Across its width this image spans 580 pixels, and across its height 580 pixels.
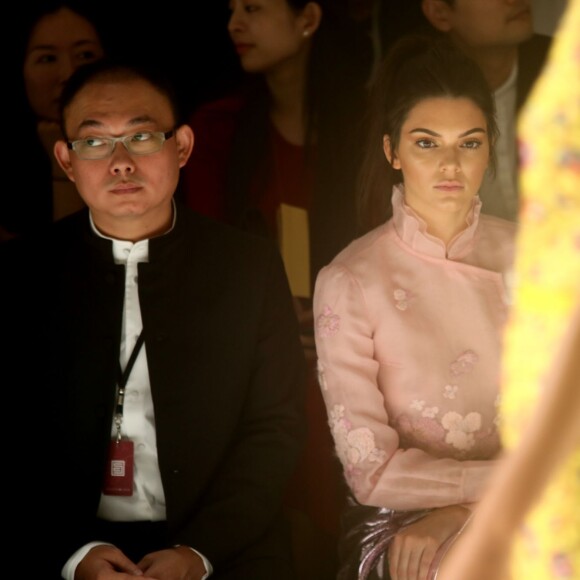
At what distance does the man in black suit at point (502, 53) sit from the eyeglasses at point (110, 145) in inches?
26.3

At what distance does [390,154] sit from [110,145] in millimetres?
600

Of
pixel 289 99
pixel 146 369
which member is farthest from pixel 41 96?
pixel 146 369

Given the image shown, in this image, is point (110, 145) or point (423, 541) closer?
point (423, 541)

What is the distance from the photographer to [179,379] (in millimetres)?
2145

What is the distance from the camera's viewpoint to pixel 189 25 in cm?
238

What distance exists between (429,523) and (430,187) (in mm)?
689

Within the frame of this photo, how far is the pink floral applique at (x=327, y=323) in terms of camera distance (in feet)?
7.08

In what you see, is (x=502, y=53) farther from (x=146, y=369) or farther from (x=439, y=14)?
(x=146, y=369)

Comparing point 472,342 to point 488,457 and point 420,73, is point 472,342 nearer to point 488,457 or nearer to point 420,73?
point 488,457

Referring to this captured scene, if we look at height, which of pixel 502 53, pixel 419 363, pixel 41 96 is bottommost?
pixel 419 363

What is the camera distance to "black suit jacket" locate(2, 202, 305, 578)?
212cm

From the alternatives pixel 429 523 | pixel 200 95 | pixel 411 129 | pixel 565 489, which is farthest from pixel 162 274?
pixel 565 489

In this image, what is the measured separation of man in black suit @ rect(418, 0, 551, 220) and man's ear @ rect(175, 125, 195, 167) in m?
0.58

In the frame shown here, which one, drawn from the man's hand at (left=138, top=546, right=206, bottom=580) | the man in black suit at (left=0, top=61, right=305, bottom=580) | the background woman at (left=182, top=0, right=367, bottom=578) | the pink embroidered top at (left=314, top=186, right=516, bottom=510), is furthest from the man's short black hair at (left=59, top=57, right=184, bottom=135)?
the man's hand at (left=138, top=546, right=206, bottom=580)
